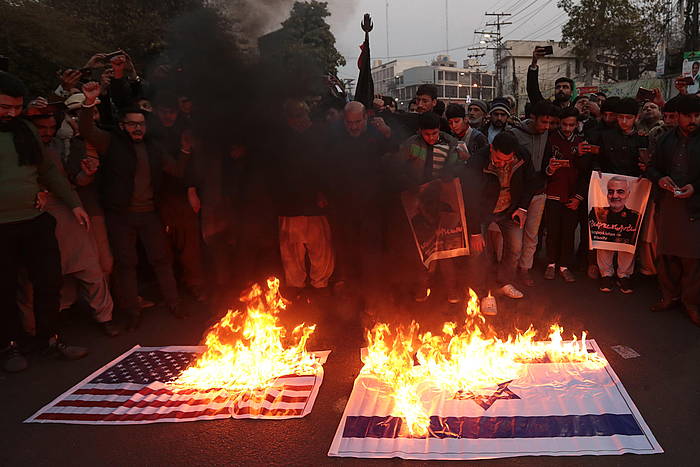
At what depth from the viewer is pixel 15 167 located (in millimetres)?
4363

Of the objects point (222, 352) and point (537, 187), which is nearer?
point (222, 352)

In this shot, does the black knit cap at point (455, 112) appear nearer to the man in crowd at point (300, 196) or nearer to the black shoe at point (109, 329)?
the man in crowd at point (300, 196)

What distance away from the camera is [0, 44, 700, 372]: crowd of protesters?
471 cm

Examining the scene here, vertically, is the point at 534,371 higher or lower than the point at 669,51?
lower

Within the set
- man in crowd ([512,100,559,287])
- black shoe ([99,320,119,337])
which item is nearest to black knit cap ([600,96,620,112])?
man in crowd ([512,100,559,287])

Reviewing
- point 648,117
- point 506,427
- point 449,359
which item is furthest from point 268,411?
point 648,117

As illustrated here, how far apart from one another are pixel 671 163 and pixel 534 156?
1486mm

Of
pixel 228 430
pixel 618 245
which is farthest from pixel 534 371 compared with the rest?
pixel 618 245

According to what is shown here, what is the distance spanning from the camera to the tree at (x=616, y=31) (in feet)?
105

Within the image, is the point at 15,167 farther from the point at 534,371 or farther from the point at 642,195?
the point at 642,195

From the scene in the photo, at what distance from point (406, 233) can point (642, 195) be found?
294cm

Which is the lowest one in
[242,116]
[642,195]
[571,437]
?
[571,437]

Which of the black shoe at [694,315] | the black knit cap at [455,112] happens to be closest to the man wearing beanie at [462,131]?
the black knit cap at [455,112]

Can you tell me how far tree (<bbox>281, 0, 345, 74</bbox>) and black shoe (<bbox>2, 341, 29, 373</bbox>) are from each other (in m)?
3.88
